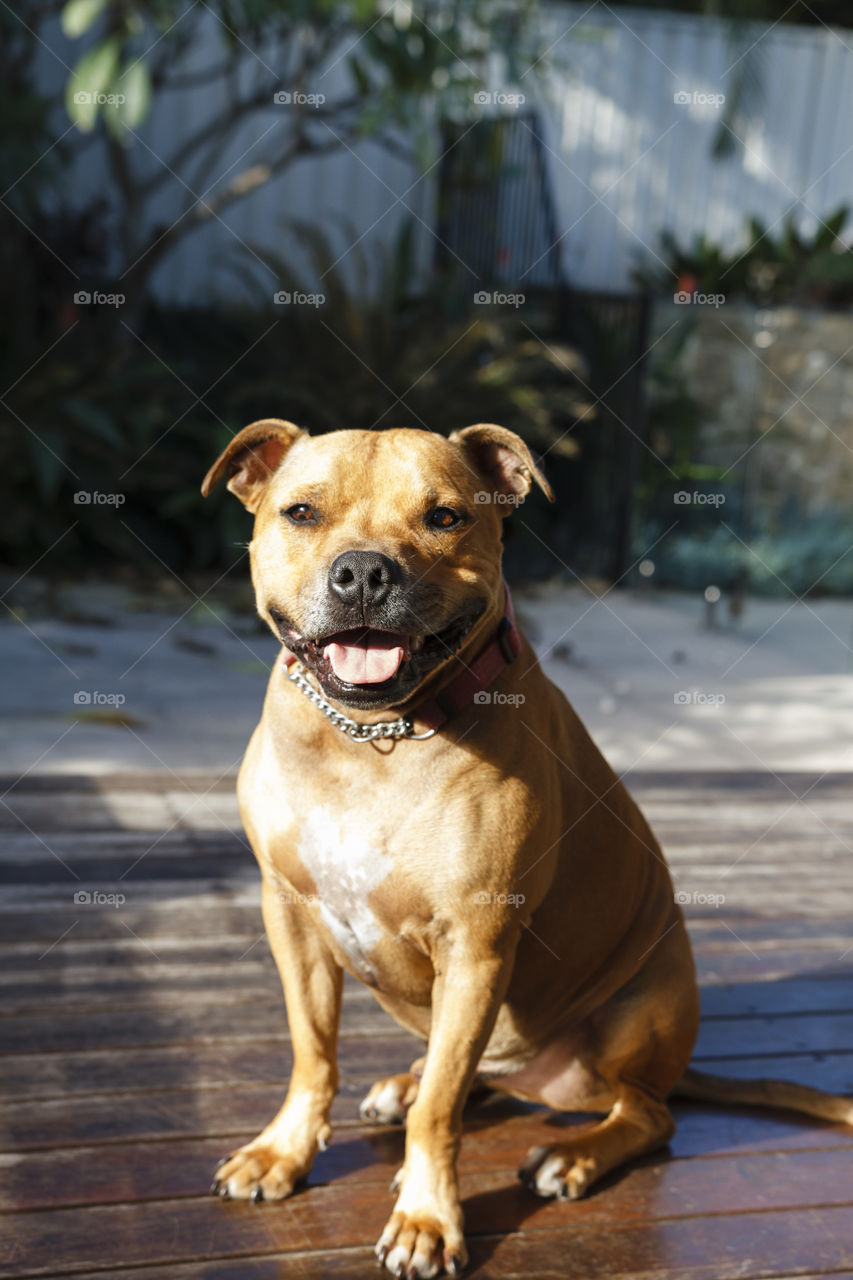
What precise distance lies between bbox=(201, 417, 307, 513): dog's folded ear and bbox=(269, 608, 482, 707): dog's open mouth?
1.12 feet

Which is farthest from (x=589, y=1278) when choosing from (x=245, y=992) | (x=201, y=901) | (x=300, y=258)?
(x=300, y=258)

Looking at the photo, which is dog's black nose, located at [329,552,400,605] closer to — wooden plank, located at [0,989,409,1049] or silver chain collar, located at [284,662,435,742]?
silver chain collar, located at [284,662,435,742]

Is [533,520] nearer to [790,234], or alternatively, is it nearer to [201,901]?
Result: [790,234]

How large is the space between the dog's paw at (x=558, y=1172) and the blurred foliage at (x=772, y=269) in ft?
24.9

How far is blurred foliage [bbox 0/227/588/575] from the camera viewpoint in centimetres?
752

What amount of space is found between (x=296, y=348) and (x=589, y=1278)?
7165 millimetres

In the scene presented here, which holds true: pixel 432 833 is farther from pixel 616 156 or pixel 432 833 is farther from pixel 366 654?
pixel 616 156

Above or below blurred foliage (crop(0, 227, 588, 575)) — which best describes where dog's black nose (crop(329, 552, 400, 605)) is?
above

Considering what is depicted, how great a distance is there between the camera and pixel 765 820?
12.7 ft

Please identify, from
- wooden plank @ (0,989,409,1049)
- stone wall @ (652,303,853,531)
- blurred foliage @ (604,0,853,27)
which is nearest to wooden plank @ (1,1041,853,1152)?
wooden plank @ (0,989,409,1049)

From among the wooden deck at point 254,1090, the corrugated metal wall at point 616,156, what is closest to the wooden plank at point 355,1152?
the wooden deck at point 254,1090

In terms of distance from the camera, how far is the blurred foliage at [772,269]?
8.73 metres

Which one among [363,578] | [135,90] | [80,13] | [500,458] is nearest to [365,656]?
[363,578]

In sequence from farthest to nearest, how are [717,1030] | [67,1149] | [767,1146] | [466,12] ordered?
[466,12], [717,1030], [767,1146], [67,1149]
